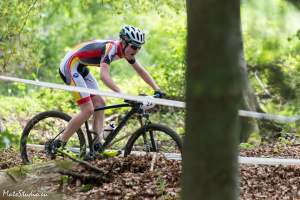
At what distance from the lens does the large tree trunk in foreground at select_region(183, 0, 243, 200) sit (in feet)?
11.4

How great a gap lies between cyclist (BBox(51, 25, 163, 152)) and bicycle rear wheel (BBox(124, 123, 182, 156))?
15.8 inches

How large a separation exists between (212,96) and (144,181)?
2895mm

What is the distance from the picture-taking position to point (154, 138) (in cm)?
695

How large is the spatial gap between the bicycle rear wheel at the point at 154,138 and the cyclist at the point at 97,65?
0.40m

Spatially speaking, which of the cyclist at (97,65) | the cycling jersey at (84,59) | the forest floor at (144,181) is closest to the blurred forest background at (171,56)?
the forest floor at (144,181)

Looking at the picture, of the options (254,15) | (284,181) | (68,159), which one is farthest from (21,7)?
(254,15)

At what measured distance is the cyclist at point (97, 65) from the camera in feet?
23.1

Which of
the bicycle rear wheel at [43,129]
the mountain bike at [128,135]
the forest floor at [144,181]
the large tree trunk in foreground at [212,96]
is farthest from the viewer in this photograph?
the bicycle rear wheel at [43,129]

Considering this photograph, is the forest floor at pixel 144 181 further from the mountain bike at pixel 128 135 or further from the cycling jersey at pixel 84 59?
the cycling jersey at pixel 84 59

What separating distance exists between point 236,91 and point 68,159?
3.41 m

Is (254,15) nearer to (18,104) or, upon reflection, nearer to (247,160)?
(247,160)

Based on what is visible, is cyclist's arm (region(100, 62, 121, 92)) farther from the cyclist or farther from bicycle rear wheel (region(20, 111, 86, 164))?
bicycle rear wheel (region(20, 111, 86, 164))

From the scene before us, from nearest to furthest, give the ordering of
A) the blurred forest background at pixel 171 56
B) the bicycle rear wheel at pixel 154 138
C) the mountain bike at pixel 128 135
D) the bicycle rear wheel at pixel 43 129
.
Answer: the blurred forest background at pixel 171 56 → the bicycle rear wheel at pixel 154 138 → the mountain bike at pixel 128 135 → the bicycle rear wheel at pixel 43 129

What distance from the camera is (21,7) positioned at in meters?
10.8
